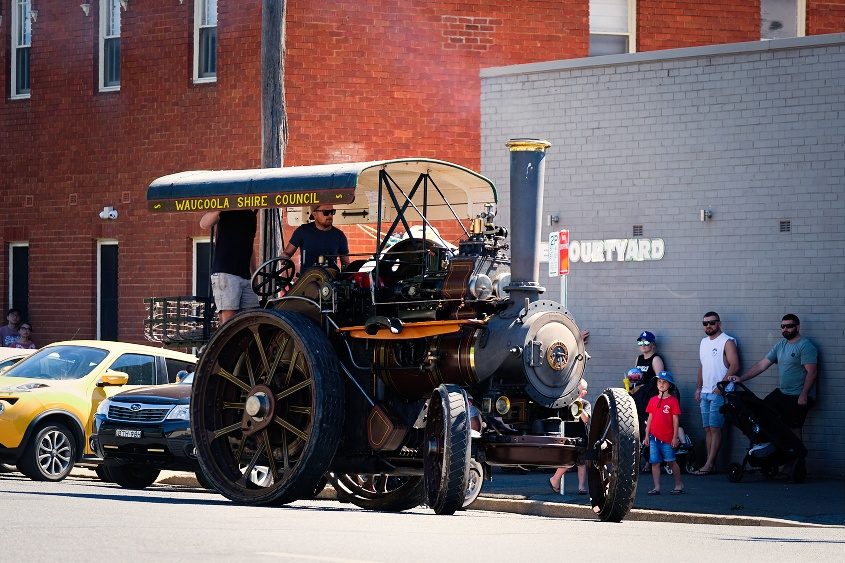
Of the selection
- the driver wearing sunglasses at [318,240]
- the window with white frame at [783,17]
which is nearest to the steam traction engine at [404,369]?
the driver wearing sunglasses at [318,240]

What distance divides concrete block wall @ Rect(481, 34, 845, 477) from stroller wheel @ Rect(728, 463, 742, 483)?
1.00 metres

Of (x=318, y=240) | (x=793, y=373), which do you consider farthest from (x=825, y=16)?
(x=318, y=240)

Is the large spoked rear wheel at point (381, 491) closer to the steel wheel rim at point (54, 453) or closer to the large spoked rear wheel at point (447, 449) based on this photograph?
the large spoked rear wheel at point (447, 449)

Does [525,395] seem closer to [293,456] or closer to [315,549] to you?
[293,456]

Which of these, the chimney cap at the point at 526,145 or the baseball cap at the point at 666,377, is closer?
the chimney cap at the point at 526,145

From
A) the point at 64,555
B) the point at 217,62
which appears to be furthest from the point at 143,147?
the point at 64,555

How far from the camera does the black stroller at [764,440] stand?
60.7 ft

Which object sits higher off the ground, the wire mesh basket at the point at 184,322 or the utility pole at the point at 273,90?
the utility pole at the point at 273,90

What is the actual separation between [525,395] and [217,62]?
13229 millimetres

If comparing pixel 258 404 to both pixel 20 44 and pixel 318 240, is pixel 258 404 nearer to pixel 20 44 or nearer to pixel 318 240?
pixel 318 240

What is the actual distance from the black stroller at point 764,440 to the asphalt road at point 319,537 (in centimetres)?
521

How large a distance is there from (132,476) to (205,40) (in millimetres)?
9030

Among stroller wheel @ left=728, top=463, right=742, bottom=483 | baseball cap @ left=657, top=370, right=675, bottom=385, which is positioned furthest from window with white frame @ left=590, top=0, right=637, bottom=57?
stroller wheel @ left=728, top=463, right=742, bottom=483

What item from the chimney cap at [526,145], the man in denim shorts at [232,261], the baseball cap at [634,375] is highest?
the chimney cap at [526,145]
